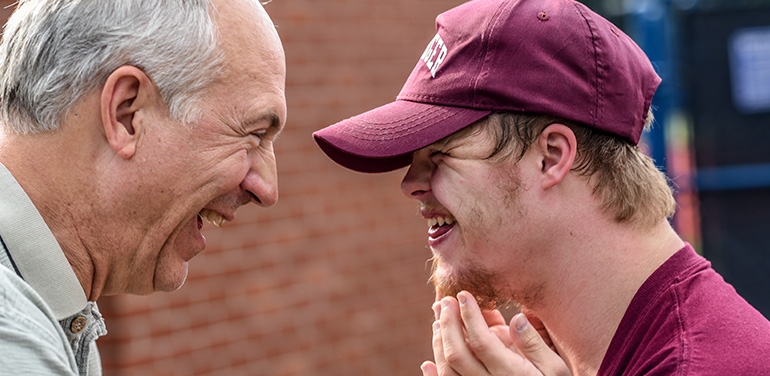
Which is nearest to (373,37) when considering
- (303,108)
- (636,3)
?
(303,108)

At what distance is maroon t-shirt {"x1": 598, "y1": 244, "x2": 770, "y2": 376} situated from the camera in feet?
6.36

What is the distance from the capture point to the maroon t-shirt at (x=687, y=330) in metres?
1.94

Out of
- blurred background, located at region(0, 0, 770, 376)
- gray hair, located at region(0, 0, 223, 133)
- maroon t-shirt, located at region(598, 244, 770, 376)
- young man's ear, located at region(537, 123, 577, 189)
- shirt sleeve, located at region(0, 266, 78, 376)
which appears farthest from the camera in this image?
blurred background, located at region(0, 0, 770, 376)

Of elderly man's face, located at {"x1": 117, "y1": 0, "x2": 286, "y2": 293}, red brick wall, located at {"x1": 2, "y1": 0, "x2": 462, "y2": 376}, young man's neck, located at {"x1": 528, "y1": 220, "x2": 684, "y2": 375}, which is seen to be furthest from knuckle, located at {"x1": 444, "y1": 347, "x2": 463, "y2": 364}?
red brick wall, located at {"x1": 2, "y1": 0, "x2": 462, "y2": 376}

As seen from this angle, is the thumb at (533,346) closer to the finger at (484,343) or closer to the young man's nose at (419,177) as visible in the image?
the finger at (484,343)

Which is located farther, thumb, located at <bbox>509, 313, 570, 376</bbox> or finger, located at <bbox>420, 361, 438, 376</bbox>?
finger, located at <bbox>420, 361, 438, 376</bbox>

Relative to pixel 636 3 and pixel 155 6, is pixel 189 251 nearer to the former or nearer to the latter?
pixel 155 6

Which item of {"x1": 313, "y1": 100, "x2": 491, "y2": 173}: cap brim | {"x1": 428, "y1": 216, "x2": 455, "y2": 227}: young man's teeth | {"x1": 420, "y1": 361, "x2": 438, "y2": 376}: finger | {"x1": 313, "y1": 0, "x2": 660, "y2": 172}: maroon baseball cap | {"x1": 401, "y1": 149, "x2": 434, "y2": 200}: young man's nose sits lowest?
{"x1": 420, "y1": 361, "x2": 438, "y2": 376}: finger

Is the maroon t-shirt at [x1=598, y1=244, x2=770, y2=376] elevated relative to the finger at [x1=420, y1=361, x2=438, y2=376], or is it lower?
elevated

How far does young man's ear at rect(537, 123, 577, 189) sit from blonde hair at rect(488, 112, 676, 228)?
0.02 m

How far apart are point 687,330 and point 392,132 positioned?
0.94m

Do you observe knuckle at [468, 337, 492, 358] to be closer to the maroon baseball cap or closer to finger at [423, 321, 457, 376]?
finger at [423, 321, 457, 376]

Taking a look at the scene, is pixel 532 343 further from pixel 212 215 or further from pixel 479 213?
pixel 212 215

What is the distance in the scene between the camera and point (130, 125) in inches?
84.0
